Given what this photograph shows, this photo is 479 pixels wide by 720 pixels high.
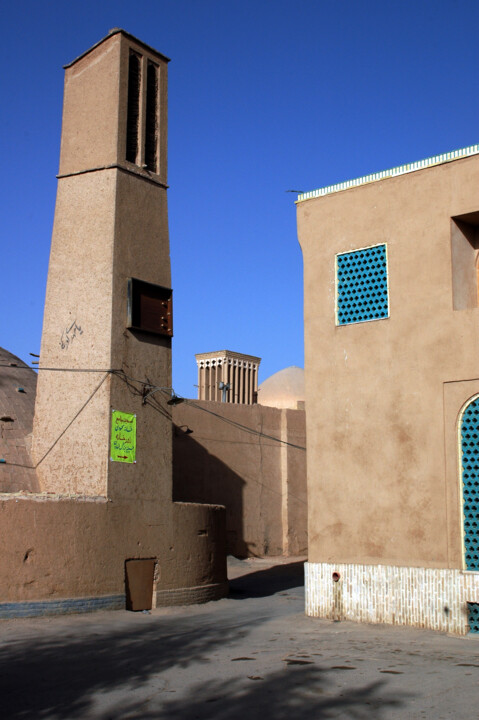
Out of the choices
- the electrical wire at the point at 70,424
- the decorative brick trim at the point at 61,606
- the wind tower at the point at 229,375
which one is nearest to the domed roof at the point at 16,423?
the electrical wire at the point at 70,424

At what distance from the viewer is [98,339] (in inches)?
564

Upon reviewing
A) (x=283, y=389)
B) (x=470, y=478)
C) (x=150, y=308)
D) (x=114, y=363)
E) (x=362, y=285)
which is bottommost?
(x=470, y=478)

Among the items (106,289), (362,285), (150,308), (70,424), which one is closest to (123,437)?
(70,424)

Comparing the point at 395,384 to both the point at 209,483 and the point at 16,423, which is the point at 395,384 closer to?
the point at 16,423

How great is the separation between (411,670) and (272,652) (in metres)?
1.83

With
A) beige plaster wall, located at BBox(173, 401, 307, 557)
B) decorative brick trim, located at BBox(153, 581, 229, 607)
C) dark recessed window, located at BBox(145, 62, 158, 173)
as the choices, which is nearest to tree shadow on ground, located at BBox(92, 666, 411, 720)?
decorative brick trim, located at BBox(153, 581, 229, 607)

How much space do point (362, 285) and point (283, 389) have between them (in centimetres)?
3881

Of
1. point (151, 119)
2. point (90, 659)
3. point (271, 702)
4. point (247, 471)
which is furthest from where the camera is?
point (247, 471)

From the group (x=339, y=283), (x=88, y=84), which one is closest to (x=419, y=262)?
(x=339, y=283)

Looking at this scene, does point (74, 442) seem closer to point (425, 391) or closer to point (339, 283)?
point (339, 283)

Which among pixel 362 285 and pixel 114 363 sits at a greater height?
pixel 362 285

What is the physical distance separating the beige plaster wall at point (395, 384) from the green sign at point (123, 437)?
354 cm

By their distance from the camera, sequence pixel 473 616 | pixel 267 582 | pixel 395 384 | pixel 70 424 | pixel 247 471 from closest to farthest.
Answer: pixel 473 616
pixel 395 384
pixel 70 424
pixel 267 582
pixel 247 471

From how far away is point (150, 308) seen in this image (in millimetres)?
15117
